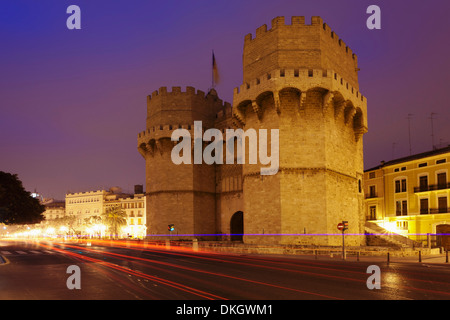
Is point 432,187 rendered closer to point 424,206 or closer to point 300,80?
point 424,206

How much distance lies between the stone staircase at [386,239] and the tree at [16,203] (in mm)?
29817

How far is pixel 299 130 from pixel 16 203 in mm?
26208

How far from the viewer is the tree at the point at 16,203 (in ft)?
113

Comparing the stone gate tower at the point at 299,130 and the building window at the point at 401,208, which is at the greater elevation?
the stone gate tower at the point at 299,130

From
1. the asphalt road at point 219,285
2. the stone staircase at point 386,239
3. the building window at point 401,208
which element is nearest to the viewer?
the asphalt road at point 219,285

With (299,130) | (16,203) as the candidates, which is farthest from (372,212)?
(16,203)

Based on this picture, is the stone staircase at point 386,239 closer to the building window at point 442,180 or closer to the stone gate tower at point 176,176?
the building window at point 442,180

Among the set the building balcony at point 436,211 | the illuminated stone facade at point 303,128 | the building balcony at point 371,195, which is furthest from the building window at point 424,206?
the illuminated stone facade at point 303,128
